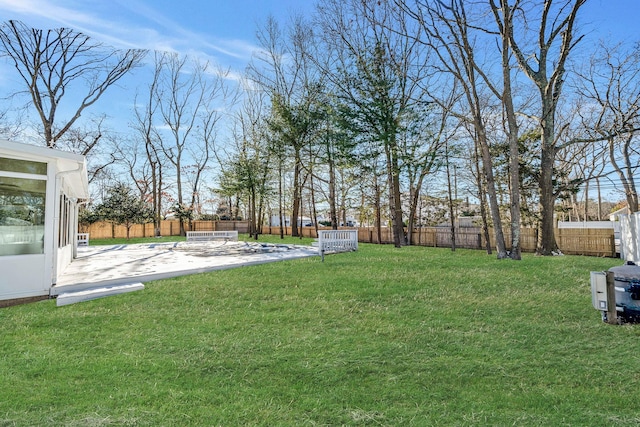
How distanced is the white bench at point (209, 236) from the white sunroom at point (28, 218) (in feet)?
35.9

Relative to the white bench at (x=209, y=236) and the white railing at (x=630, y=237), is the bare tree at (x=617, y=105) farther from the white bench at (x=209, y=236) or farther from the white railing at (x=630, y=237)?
the white bench at (x=209, y=236)

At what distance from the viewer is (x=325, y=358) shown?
339 centimetres

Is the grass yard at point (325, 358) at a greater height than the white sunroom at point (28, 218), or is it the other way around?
the white sunroom at point (28, 218)

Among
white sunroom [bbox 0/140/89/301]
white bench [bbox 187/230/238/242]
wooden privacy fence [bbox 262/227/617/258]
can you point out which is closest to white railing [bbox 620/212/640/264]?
wooden privacy fence [bbox 262/227/617/258]

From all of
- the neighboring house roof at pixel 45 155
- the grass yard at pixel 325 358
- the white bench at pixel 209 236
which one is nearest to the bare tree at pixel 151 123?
the white bench at pixel 209 236

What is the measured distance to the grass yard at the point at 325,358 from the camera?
249cm

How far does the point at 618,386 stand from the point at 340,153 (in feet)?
40.5

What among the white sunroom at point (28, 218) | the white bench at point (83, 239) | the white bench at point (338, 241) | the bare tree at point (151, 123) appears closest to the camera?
the white sunroom at point (28, 218)

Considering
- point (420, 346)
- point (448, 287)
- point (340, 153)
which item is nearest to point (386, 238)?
point (340, 153)

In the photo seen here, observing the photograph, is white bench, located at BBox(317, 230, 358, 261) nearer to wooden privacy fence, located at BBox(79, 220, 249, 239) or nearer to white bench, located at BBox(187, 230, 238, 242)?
white bench, located at BBox(187, 230, 238, 242)

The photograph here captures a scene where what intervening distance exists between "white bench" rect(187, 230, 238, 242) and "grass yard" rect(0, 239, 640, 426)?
11093mm

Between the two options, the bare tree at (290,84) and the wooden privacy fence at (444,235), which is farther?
the bare tree at (290,84)

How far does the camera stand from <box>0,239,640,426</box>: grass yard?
249 cm

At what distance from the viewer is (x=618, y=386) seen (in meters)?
2.79
